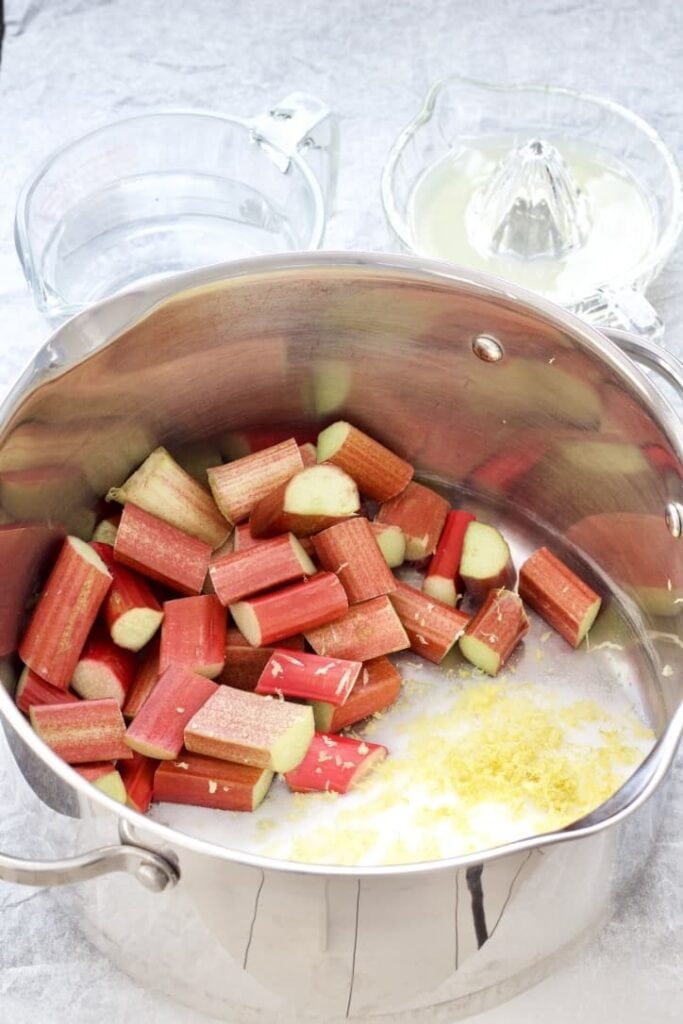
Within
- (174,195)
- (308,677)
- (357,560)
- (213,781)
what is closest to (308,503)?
(357,560)

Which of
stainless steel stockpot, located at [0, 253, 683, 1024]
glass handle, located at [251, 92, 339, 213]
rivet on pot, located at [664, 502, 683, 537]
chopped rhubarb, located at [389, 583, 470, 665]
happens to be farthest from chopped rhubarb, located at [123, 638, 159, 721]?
glass handle, located at [251, 92, 339, 213]

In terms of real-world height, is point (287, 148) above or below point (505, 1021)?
above

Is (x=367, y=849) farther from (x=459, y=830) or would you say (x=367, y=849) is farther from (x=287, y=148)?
(x=287, y=148)

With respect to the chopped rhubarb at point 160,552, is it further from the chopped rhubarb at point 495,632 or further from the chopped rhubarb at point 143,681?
the chopped rhubarb at point 495,632

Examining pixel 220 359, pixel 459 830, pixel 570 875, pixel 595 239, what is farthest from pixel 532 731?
pixel 595 239

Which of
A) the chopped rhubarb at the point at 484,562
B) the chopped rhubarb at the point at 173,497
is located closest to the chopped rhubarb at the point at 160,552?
the chopped rhubarb at the point at 173,497

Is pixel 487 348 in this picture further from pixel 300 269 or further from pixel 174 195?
pixel 174 195
